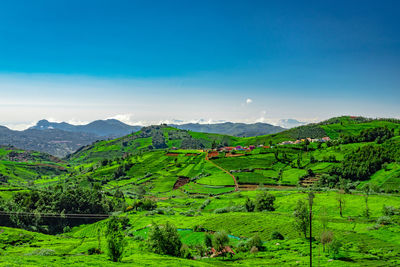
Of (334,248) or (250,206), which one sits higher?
(334,248)

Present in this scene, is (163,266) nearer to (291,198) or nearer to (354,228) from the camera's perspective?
(354,228)

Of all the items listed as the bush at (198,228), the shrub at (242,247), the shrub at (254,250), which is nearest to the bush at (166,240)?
the shrub at (242,247)

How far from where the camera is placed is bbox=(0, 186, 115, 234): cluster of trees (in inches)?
4677

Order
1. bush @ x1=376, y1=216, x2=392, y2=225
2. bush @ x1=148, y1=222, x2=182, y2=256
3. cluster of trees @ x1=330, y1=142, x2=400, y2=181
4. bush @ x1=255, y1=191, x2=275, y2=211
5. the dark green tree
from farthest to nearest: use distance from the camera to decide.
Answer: cluster of trees @ x1=330, y1=142, x2=400, y2=181, bush @ x1=255, y1=191, x2=275, y2=211, bush @ x1=376, y1=216, x2=392, y2=225, the dark green tree, bush @ x1=148, y1=222, x2=182, y2=256

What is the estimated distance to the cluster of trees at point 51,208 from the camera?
118800mm

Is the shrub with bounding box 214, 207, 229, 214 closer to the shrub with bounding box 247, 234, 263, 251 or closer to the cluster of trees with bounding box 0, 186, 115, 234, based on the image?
the shrub with bounding box 247, 234, 263, 251

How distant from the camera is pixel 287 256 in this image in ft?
219

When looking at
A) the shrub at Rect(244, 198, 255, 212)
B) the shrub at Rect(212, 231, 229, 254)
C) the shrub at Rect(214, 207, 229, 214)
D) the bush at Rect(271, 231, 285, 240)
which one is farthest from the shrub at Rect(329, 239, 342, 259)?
the shrub at Rect(214, 207, 229, 214)

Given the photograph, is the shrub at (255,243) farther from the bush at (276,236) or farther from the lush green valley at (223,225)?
the bush at (276,236)

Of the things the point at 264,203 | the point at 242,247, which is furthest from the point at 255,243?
the point at 264,203

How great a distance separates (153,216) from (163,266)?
76904mm

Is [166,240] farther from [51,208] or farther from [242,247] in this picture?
[51,208]

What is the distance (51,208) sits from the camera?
436 ft

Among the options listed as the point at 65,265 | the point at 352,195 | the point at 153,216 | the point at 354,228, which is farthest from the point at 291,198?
the point at 65,265
